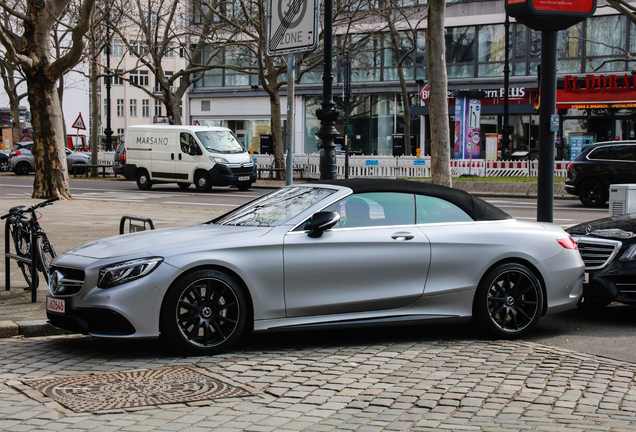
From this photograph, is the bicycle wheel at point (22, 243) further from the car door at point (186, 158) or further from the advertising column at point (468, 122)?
the advertising column at point (468, 122)

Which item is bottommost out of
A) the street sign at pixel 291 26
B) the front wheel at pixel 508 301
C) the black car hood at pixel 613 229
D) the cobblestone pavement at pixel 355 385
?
the cobblestone pavement at pixel 355 385

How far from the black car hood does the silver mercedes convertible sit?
0.88 meters

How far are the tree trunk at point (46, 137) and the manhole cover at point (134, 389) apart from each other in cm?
1584

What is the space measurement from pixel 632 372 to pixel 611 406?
3.09ft

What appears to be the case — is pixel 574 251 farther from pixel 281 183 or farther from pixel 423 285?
pixel 281 183

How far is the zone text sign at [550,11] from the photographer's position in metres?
9.70

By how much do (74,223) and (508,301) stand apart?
10.2 meters

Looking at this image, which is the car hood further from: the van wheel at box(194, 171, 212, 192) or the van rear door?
the van rear door

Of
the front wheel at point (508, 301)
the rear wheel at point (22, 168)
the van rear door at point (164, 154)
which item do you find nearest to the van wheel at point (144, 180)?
the van rear door at point (164, 154)

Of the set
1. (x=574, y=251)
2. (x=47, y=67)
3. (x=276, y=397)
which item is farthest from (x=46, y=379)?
(x=47, y=67)

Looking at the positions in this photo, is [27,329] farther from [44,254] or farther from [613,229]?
[613,229]

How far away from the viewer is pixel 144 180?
28.7m

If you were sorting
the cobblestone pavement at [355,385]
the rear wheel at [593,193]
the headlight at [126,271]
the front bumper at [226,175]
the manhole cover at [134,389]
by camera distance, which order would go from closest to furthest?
the cobblestone pavement at [355,385], the manhole cover at [134,389], the headlight at [126,271], the rear wheel at [593,193], the front bumper at [226,175]

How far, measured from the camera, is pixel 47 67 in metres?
19.7
